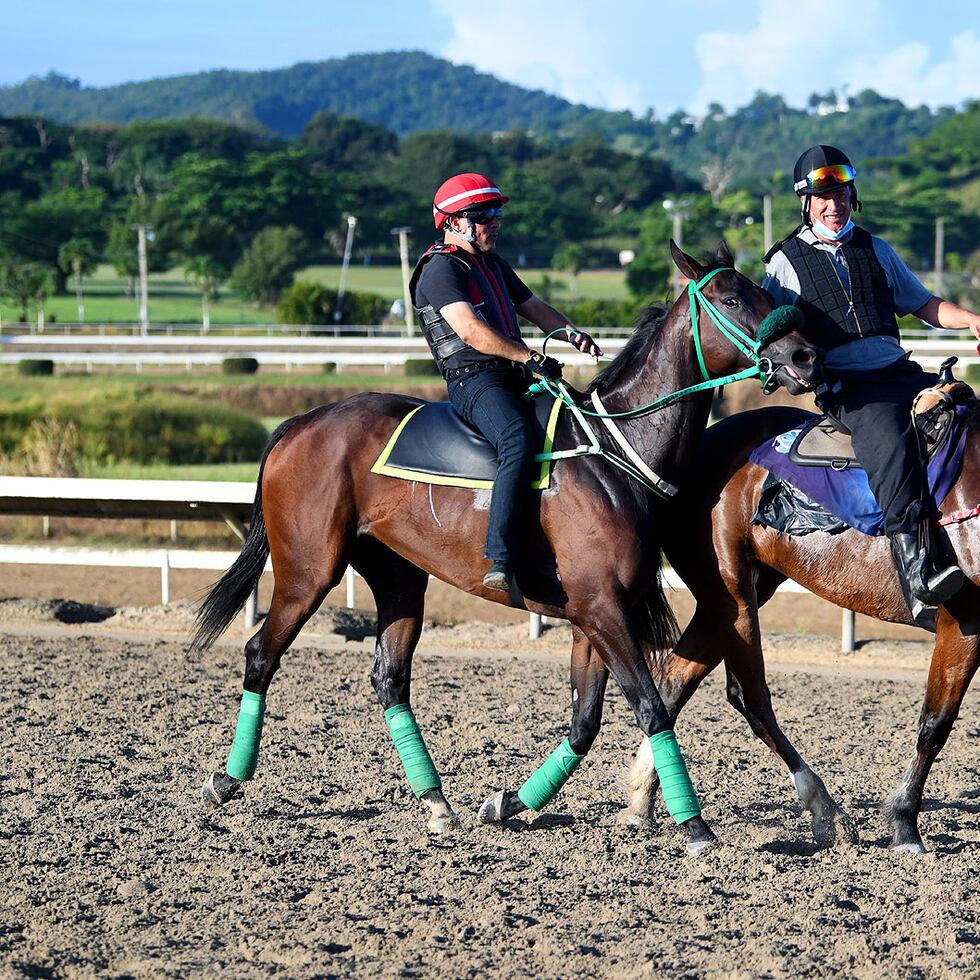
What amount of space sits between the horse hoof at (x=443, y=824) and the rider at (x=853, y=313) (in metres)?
1.99

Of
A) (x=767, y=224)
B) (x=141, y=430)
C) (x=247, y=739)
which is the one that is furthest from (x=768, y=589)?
(x=767, y=224)

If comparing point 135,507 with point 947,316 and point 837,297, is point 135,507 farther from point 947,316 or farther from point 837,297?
point 947,316

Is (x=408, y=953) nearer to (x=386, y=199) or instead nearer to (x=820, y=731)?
(x=820, y=731)

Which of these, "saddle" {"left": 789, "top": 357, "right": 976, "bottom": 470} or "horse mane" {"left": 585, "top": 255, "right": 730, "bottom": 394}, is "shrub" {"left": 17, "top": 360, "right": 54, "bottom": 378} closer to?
"horse mane" {"left": 585, "top": 255, "right": 730, "bottom": 394}

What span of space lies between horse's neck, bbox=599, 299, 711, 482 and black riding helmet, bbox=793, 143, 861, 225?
0.65 m

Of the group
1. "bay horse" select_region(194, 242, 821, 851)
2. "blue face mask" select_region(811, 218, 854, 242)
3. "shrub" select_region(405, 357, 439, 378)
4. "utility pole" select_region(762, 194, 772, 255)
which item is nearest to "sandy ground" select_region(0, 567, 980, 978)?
"bay horse" select_region(194, 242, 821, 851)

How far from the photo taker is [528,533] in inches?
215

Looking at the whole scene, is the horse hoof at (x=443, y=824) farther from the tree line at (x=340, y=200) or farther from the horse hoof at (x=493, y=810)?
the tree line at (x=340, y=200)

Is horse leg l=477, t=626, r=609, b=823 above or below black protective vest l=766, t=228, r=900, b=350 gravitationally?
below

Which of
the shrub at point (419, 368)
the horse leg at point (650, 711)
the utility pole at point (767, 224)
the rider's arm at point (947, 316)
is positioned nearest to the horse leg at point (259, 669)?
the horse leg at point (650, 711)

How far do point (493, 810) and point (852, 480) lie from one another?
196 centimetres

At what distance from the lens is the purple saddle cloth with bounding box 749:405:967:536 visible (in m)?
5.21

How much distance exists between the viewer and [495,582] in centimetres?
537

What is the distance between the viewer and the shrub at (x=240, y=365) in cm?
3438
